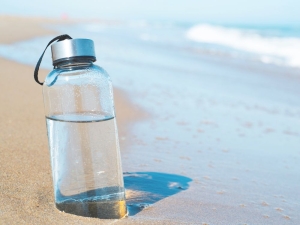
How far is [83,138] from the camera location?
1827 mm

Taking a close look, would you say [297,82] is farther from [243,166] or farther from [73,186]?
[73,186]

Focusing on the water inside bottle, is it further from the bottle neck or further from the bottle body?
the bottle neck

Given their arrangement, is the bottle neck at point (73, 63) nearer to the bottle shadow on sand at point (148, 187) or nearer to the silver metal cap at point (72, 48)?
the silver metal cap at point (72, 48)

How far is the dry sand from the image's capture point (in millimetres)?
1817

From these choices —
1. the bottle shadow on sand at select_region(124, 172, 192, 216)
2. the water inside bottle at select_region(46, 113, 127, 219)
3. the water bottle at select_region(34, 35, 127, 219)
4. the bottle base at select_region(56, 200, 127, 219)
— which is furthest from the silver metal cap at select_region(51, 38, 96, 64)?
the bottle shadow on sand at select_region(124, 172, 192, 216)

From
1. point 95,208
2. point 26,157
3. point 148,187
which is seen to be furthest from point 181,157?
point 95,208

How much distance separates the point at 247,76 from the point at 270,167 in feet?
19.8

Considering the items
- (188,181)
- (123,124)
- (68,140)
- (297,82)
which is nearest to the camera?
(68,140)

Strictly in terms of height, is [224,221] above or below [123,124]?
below

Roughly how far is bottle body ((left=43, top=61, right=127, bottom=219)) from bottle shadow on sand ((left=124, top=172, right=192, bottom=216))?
218mm

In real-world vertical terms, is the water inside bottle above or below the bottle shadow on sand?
above

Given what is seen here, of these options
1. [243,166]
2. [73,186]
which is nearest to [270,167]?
[243,166]

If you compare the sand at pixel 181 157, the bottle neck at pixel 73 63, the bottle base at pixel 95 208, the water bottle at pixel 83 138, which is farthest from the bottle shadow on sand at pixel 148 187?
the bottle neck at pixel 73 63

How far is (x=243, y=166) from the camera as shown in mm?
3092
